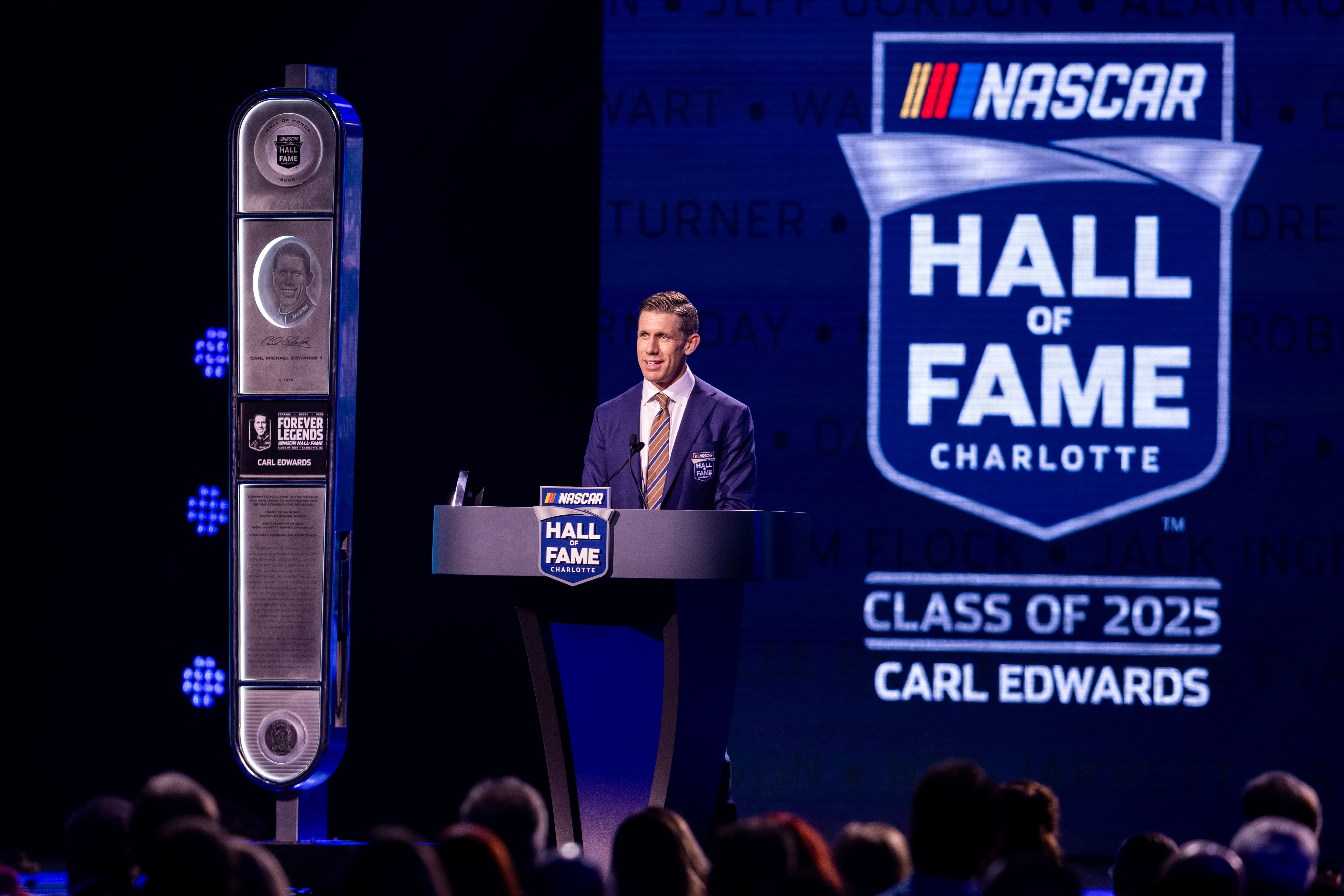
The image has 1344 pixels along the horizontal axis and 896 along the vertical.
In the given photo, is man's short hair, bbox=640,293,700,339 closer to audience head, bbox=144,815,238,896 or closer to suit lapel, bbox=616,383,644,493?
suit lapel, bbox=616,383,644,493

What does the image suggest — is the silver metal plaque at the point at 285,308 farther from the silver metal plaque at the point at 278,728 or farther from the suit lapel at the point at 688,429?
the suit lapel at the point at 688,429

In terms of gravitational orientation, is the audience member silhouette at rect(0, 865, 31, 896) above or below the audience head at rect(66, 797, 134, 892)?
below

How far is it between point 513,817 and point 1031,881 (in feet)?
3.13

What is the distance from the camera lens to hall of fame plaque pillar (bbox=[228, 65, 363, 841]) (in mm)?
4277

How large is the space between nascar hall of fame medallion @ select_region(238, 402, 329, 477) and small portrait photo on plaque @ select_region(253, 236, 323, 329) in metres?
0.25

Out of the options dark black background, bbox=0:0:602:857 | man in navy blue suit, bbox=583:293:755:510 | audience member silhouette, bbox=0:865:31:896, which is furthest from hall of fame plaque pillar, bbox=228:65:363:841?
audience member silhouette, bbox=0:865:31:896

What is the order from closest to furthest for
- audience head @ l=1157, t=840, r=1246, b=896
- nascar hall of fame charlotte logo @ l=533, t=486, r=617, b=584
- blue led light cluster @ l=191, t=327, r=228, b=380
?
audience head @ l=1157, t=840, r=1246, b=896, nascar hall of fame charlotte logo @ l=533, t=486, r=617, b=584, blue led light cluster @ l=191, t=327, r=228, b=380

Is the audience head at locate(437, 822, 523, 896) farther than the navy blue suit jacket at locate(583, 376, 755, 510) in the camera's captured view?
No

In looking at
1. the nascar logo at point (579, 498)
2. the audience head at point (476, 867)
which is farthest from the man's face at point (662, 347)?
the audience head at point (476, 867)

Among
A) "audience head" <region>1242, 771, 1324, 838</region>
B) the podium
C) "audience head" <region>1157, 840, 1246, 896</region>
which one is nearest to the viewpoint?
"audience head" <region>1157, 840, 1246, 896</region>

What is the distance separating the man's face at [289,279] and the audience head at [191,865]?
2.58 m

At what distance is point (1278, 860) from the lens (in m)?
2.18

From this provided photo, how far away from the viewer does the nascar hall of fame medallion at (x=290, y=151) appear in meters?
4.34
